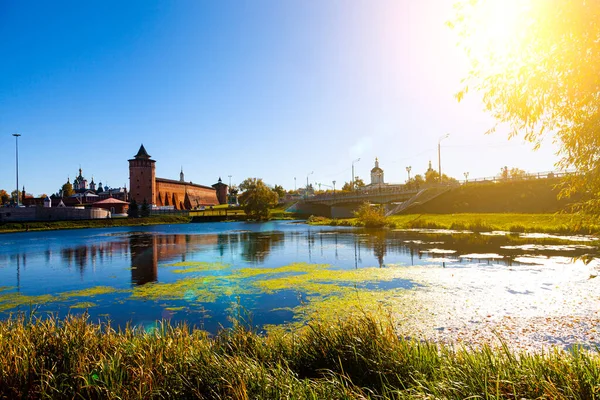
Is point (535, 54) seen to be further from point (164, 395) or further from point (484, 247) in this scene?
point (484, 247)

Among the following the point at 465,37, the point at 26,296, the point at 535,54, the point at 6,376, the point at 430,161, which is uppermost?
the point at 430,161

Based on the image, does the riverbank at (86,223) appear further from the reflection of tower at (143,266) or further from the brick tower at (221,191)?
the brick tower at (221,191)

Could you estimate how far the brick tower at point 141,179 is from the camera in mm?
126750

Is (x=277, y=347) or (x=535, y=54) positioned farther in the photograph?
(x=277, y=347)

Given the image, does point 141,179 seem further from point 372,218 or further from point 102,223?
point 372,218

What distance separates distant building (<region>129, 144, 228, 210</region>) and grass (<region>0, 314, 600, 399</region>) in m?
110

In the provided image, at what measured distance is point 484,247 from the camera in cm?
2628

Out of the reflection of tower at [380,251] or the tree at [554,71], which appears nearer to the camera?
the tree at [554,71]

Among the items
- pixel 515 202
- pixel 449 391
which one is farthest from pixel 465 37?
pixel 515 202

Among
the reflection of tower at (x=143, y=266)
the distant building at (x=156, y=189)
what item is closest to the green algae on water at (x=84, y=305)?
the reflection of tower at (x=143, y=266)

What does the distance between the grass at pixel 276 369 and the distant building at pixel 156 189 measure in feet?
361

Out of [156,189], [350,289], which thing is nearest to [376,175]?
[156,189]

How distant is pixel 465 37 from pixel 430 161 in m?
151

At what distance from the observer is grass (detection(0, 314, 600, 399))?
484cm
